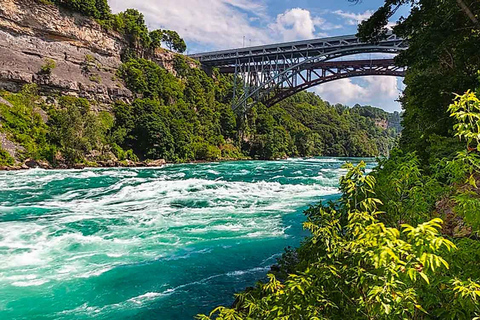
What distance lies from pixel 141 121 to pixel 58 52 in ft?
33.7

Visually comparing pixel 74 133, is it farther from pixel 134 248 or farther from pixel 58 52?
pixel 134 248

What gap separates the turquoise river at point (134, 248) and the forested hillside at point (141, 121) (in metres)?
10.1

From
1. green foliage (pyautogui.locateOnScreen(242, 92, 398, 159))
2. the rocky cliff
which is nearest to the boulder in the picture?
the rocky cliff

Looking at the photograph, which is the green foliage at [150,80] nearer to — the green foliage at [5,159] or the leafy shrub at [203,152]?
the leafy shrub at [203,152]

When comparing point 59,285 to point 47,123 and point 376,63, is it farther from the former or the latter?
point 376,63

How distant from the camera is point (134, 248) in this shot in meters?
7.70

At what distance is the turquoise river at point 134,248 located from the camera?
532cm

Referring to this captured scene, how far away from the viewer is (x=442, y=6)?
18.0 feet

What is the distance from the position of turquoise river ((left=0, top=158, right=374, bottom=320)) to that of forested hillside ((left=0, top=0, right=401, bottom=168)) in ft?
33.1

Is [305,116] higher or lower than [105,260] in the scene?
higher

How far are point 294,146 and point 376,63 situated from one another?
23.4 m

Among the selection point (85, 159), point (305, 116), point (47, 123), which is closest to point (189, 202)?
point (85, 159)

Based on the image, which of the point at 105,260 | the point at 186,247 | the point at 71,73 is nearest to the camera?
the point at 105,260

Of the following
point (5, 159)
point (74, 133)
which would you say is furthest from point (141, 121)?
point (5, 159)
